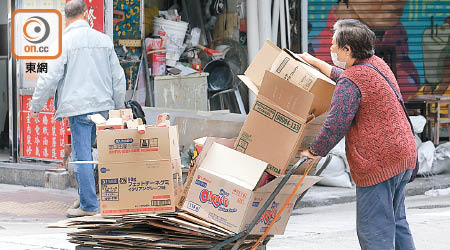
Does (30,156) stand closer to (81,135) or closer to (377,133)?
(81,135)

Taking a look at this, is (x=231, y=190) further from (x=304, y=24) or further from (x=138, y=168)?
(x=304, y=24)

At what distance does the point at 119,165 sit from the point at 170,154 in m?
0.27

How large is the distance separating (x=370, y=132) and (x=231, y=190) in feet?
3.00

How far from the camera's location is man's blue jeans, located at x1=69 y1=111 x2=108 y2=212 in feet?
24.2

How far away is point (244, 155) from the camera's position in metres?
4.35

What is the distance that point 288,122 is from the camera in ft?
14.3

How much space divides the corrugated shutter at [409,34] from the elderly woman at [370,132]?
25.1 ft

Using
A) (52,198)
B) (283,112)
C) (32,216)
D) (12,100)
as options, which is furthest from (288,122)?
(12,100)

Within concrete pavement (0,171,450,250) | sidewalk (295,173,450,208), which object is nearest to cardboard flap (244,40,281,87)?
concrete pavement (0,171,450,250)

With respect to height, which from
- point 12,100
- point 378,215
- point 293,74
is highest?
point 293,74

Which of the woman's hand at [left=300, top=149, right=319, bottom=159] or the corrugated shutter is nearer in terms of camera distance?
the woman's hand at [left=300, top=149, right=319, bottom=159]

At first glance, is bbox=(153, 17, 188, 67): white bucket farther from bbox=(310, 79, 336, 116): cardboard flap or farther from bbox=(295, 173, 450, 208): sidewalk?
bbox=(310, 79, 336, 116): cardboard flap

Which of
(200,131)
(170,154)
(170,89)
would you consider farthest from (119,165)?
(170,89)
